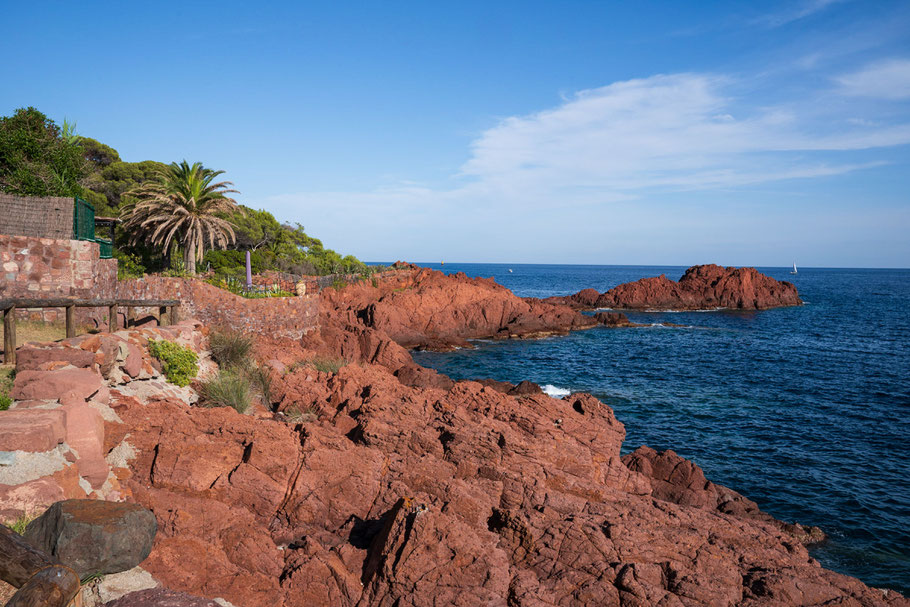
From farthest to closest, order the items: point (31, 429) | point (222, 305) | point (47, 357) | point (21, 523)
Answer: point (222, 305)
point (47, 357)
point (31, 429)
point (21, 523)

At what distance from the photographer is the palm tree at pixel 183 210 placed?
108 feet

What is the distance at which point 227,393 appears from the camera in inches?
514

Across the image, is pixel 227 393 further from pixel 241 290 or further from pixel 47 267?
pixel 241 290

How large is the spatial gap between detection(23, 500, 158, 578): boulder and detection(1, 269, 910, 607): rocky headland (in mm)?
514

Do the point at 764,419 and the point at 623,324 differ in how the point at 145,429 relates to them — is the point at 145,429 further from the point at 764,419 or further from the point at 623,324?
the point at 623,324

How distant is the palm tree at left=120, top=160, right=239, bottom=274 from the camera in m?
33.0

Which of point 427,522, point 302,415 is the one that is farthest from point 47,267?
point 427,522

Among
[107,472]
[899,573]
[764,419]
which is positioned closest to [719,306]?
[764,419]

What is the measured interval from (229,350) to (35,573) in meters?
11.7

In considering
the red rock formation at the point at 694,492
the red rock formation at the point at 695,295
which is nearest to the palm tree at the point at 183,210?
the red rock formation at the point at 694,492

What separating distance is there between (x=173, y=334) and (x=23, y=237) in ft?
22.5

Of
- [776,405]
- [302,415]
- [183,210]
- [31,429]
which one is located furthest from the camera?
[183,210]

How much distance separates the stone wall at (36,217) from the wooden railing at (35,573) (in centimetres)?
1606

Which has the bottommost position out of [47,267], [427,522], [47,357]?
[427,522]
